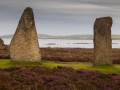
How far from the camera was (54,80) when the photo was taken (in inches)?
880

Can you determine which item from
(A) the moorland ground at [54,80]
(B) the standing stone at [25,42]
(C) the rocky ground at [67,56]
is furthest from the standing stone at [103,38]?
(C) the rocky ground at [67,56]

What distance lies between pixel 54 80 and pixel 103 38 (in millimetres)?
10388

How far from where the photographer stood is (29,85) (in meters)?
21.2

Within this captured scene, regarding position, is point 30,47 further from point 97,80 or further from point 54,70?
point 97,80

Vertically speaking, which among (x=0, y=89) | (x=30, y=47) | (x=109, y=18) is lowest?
(x=0, y=89)

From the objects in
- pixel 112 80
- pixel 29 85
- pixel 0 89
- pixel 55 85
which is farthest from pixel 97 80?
pixel 0 89

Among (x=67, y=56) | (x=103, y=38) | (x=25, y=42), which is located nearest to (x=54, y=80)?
(x=103, y=38)

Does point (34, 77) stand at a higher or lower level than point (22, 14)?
lower

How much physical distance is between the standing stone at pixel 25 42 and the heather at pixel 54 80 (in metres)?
6.96

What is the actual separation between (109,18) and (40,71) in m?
9.80

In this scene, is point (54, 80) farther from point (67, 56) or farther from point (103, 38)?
point (67, 56)

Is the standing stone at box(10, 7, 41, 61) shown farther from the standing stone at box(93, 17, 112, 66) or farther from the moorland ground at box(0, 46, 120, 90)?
the moorland ground at box(0, 46, 120, 90)

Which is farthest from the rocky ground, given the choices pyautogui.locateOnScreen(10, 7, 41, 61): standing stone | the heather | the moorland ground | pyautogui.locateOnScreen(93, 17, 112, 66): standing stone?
the heather

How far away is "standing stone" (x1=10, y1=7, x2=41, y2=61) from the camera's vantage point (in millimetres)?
32906
